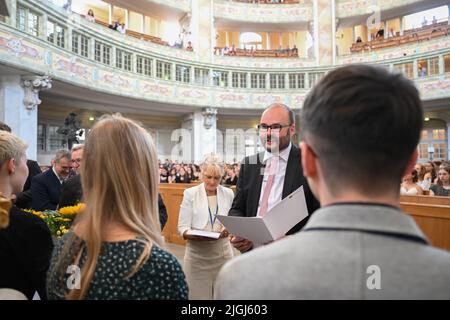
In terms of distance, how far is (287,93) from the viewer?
2225 centimetres

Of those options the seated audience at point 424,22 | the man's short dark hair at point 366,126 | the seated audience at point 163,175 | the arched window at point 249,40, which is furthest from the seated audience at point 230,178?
the seated audience at point 424,22

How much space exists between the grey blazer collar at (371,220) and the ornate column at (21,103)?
12885 mm

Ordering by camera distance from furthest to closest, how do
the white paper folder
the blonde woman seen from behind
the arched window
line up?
the arched window → the white paper folder → the blonde woman seen from behind

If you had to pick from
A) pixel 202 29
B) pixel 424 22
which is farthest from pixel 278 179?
pixel 424 22

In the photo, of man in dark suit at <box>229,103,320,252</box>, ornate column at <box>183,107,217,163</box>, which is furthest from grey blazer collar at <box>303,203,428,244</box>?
ornate column at <box>183,107,217,163</box>

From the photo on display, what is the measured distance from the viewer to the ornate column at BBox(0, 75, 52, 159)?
38.7 ft

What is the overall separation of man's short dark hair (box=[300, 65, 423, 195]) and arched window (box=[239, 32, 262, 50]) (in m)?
26.8

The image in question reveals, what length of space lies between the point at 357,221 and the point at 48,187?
4673 mm

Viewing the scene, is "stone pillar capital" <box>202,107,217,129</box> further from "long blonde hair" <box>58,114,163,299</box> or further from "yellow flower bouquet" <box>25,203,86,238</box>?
"long blonde hair" <box>58,114,163,299</box>

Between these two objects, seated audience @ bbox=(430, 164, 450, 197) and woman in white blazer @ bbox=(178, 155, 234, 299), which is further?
seated audience @ bbox=(430, 164, 450, 197)

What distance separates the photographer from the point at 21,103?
39.7 ft

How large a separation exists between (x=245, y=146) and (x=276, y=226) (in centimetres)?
2144

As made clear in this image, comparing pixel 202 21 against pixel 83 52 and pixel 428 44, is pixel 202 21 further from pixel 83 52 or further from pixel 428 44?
pixel 428 44

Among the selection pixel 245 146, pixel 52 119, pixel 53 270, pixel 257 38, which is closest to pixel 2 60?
pixel 52 119
